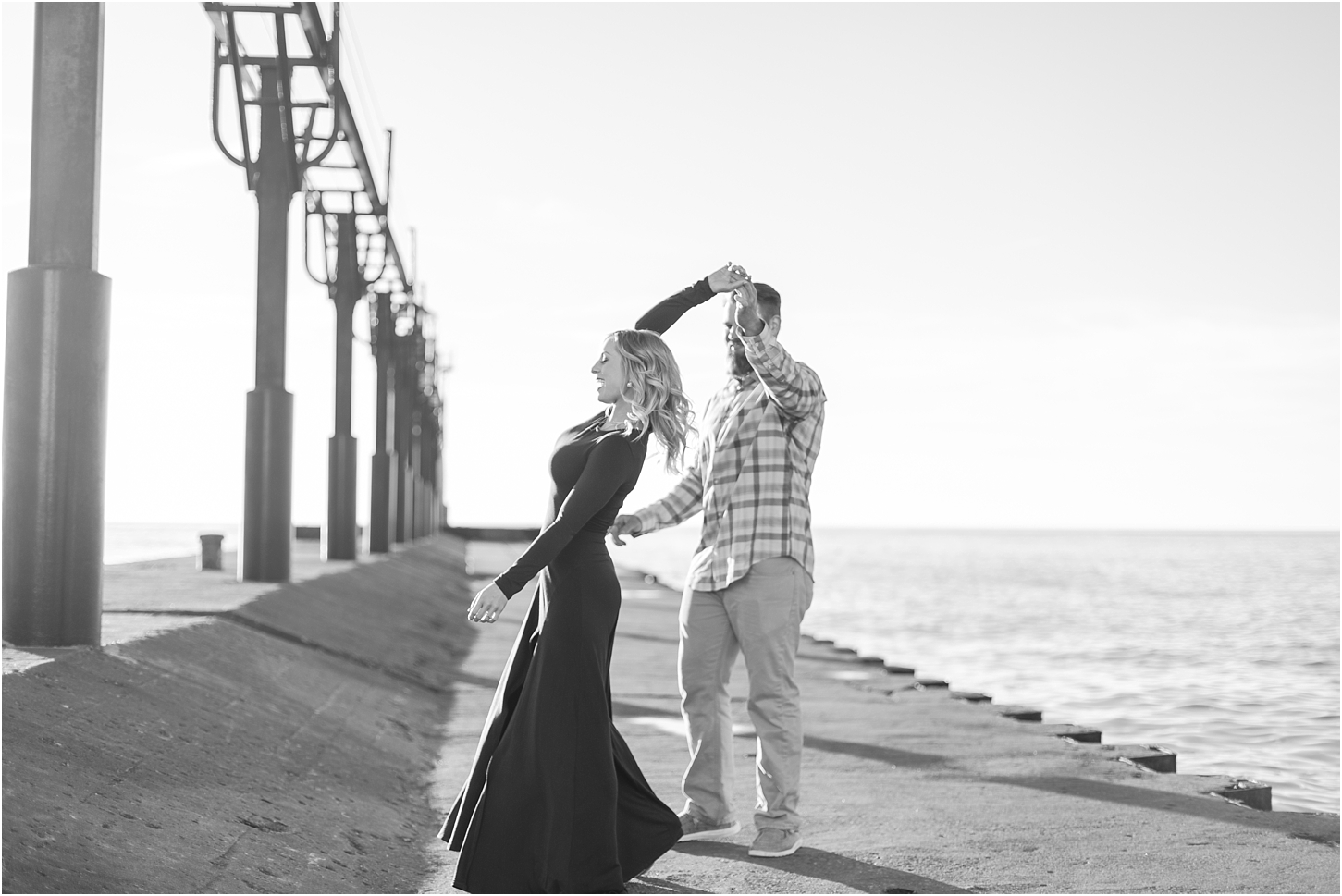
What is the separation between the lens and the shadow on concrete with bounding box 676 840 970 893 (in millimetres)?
4531

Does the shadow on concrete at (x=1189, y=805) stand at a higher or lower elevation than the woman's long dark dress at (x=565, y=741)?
lower

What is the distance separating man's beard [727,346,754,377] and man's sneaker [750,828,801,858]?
185cm

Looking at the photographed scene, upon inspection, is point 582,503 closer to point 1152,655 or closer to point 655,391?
point 655,391

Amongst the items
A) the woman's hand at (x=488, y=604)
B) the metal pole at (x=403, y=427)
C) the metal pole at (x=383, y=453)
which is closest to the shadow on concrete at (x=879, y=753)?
the woman's hand at (x=488, y=604)

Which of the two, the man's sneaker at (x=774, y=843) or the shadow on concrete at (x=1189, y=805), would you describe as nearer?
the man's sneaker at (x=774, y=843)

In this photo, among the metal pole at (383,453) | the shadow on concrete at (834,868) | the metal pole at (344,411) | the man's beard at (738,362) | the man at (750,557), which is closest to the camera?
the shadow on concrete at (834,868)

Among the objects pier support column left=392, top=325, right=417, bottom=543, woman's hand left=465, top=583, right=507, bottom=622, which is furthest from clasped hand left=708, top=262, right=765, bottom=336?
pier support column left=392, top=325, right=417, bottom=543

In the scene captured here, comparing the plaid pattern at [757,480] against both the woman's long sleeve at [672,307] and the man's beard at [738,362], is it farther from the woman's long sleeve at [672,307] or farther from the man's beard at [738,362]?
the woman's long sleeve at [672,307]

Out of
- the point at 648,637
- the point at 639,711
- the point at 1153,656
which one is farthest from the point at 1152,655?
the point at 639,711

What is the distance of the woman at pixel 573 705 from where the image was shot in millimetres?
4059

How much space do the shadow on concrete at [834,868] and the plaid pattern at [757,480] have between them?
1035 mm

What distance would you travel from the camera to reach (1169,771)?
292 inches

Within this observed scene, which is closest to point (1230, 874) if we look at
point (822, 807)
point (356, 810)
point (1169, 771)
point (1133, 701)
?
point (822, 807)

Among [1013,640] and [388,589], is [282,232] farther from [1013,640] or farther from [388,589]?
[1013,640]
